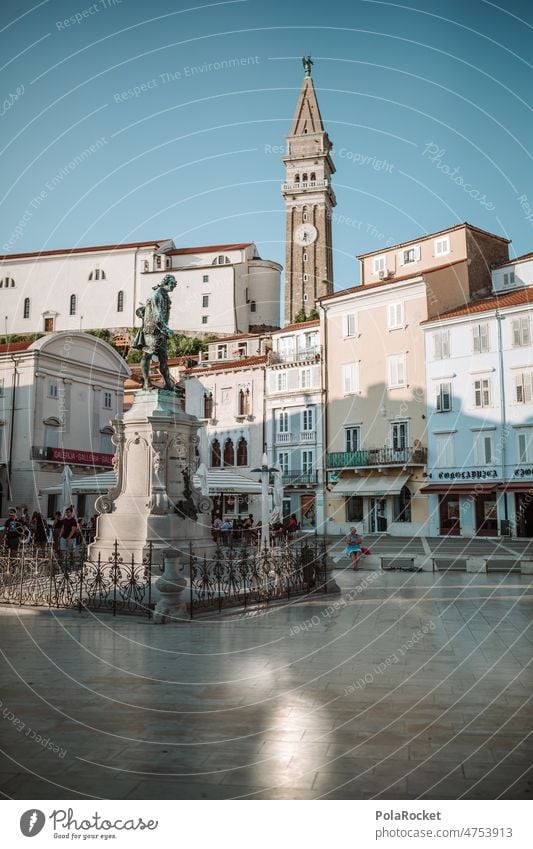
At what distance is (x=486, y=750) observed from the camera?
5.44 metres

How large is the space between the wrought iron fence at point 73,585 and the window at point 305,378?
33736 mm

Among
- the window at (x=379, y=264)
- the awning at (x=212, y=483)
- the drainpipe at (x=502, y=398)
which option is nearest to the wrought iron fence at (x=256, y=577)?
the awning at (x=212, y=483)

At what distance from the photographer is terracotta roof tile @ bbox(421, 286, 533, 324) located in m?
36.9

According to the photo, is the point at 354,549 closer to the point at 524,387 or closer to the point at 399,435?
the point at 524,387

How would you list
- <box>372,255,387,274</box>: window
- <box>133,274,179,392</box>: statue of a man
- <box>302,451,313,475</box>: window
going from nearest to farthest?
<box>133,274,179,392</box>: statue of a man
<box>302,451,313,475</box>: window
<box>372,255,387,274</box>: window

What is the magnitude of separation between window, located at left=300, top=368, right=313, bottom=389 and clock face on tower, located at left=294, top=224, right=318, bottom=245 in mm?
48901

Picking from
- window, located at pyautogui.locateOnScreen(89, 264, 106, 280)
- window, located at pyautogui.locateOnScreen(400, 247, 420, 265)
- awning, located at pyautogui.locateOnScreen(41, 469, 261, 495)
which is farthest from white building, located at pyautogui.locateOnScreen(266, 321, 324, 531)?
window, located at pyautogui.locateOnScreen(89, 264, 106, 280)

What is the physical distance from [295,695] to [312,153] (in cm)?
9922

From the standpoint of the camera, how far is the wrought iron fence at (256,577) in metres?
13.2

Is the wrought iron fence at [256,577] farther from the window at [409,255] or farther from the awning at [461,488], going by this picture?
the window at [409,255]

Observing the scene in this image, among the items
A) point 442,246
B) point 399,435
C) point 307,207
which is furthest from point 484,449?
point 307,207

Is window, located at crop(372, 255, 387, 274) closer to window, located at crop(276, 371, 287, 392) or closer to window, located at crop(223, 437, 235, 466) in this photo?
window, located at crop(276, 371, 287, 392)

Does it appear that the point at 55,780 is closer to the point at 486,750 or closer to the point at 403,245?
the point at 486,750

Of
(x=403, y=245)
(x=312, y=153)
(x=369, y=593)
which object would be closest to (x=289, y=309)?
(x=312, y=153)
